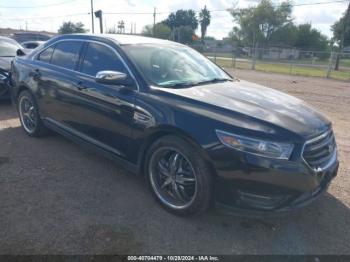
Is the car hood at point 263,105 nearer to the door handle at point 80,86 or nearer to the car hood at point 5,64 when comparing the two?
the door handle at point 80,86

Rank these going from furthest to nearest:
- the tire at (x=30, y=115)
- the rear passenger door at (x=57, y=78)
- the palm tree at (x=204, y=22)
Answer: the palm tree at (x=204, y=22)
the tire at (x=30, y=115)
the rear passenger door at (x=57, y=78)

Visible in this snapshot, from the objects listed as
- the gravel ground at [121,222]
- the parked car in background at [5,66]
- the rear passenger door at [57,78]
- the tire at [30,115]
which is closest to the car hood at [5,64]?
the parked car in background at [5,66]

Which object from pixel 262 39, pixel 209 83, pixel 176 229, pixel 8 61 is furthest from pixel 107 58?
pixel 262 39

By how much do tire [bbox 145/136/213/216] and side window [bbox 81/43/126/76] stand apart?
1059 millimetres

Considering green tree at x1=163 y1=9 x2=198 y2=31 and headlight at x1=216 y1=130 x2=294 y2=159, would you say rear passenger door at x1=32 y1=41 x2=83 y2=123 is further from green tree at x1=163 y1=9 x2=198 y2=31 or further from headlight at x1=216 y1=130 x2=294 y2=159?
green tree at x1=163 y1=9 x2=198 y2=31

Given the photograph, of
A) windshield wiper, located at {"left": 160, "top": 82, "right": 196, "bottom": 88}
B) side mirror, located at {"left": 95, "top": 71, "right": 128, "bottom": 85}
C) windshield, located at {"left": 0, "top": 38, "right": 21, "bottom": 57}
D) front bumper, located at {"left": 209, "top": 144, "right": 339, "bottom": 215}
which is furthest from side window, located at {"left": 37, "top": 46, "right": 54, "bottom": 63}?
windshield, located at {"left": 0, "top": 38, "right": 21, "bottom": 57}

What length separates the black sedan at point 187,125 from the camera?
9.04 ft

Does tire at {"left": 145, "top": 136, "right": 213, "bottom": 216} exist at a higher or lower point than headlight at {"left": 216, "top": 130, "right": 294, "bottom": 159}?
lower

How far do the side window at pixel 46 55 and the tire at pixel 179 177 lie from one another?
2628 millimetres

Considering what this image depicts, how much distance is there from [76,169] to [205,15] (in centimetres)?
8834

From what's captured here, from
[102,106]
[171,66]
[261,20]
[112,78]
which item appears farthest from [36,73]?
[261,20]

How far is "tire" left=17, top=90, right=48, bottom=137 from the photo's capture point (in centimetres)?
526

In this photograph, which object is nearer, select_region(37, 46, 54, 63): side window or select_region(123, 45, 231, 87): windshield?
select_region(123, 45, 231, 87): windshield

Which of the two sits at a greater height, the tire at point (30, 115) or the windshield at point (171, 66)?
the windshield at point (171, 66)
